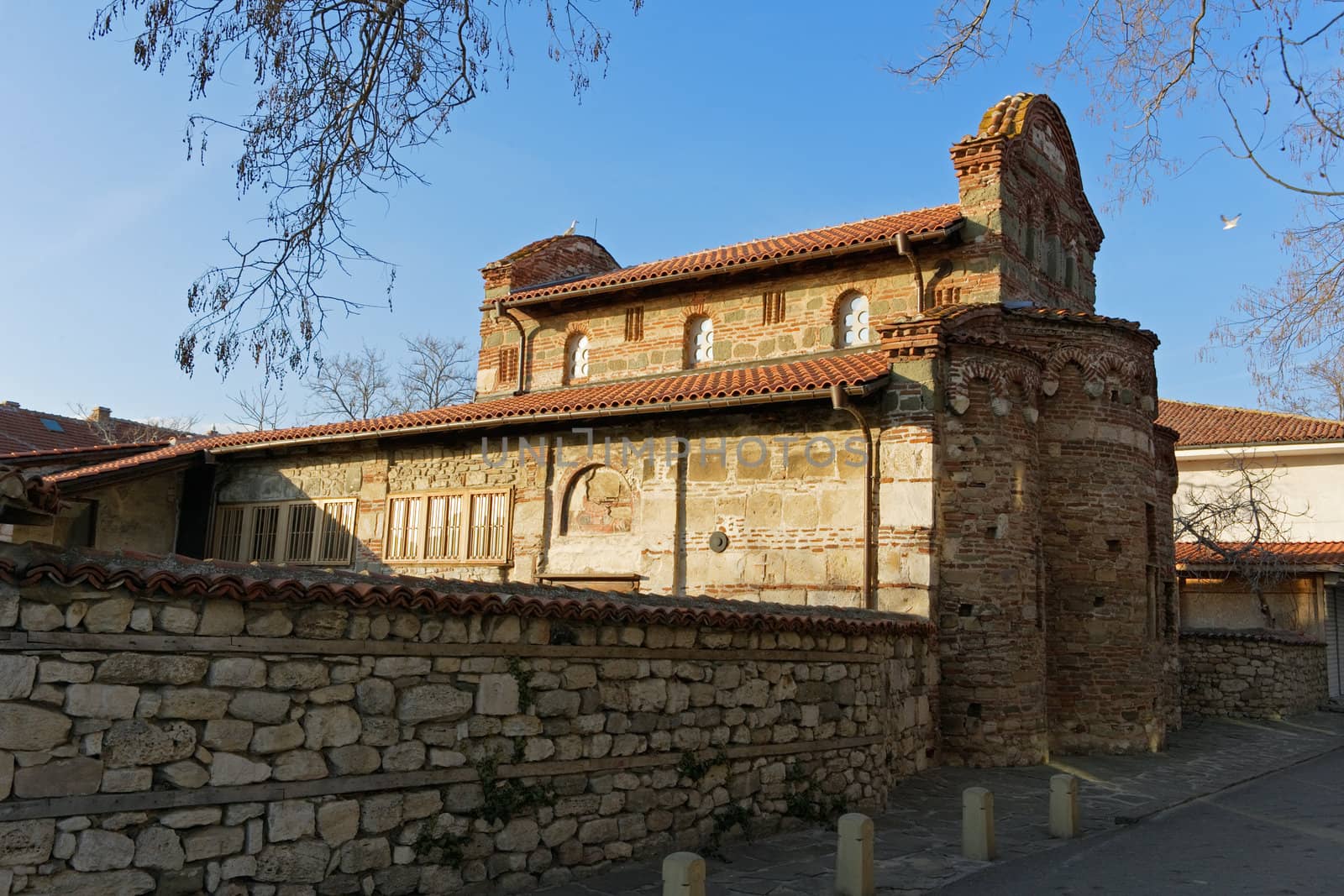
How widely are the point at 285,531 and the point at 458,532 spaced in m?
3.48

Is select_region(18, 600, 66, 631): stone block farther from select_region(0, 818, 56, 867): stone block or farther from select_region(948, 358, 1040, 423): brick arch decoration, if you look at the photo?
select_region(948, 358, 1040, 423): brick arch decoration

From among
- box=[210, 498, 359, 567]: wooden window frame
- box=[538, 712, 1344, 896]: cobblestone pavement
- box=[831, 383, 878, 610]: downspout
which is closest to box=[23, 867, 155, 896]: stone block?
box=[538, 712, 1344, 896]: cobblestone pavement

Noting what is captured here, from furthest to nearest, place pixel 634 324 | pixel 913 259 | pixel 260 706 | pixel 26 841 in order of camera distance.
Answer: pixel 634 324 < pixel 913 259 < pixel 260 706 < pixel 26 841

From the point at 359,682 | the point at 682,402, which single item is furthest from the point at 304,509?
the point at 359,682

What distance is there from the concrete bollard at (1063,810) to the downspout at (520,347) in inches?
467

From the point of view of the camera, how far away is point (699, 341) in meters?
17.1

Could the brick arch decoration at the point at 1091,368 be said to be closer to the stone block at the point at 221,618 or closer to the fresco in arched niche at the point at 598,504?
the fresco in arched niche at the point at 598,504

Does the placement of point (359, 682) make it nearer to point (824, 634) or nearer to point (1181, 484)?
point (824, 634)

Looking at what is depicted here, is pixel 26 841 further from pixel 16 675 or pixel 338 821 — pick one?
pixel 338 821

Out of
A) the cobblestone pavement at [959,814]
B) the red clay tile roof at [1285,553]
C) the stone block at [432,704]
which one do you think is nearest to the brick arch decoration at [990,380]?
the cobblestone pavement at [959,814]

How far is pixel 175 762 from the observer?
18.0 feet

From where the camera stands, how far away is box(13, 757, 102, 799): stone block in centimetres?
499

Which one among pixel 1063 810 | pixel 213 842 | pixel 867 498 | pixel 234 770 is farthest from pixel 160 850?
pixel 867 498

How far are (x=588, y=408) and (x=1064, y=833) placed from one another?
786cm
